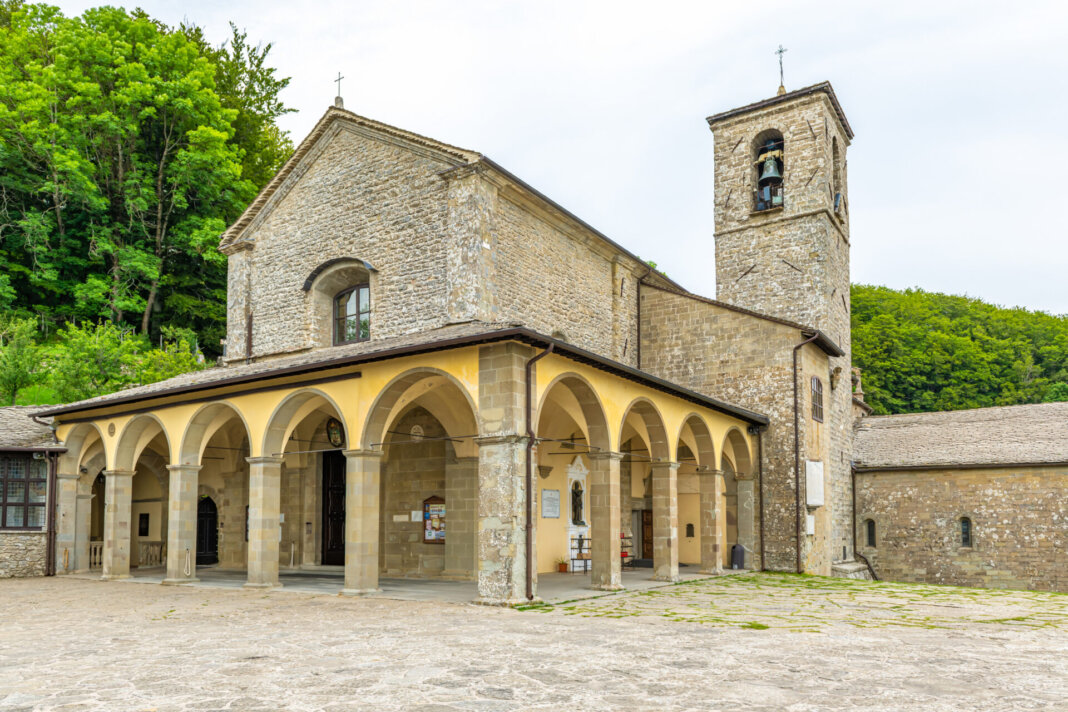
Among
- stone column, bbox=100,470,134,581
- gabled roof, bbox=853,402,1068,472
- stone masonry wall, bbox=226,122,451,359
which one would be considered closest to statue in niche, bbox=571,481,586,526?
stone masonry wall, bbox=226,122,451,359

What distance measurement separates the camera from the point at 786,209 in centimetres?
2089

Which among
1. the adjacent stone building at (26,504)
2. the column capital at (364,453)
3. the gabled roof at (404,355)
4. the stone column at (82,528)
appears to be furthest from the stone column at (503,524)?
the adjacent stone building at (26,504)

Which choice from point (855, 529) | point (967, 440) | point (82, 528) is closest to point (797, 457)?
point (855, 529)

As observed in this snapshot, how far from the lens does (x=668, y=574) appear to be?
14070mm

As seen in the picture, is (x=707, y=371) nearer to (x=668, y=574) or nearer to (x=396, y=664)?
(x=668, y=574)

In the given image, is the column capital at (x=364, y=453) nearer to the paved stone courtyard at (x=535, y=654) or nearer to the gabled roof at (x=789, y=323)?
the paved stone courtyard at (x=535, y=654)

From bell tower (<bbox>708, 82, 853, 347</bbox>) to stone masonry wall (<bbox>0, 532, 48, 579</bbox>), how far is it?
16.3m

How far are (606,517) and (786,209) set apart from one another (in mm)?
11658

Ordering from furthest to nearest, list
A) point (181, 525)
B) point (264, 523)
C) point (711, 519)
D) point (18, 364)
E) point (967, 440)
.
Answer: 1. point (18, 364)
2. point (967, 440)
3. point (711, 519)
4. point (181, 525)
5. point (264, 523)

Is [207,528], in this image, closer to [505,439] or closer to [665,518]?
[665,518]

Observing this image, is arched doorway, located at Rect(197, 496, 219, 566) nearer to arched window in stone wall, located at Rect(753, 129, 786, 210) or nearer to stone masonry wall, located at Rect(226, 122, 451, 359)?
stone masonry wall, located at Rect(226, 122, 451, 359)

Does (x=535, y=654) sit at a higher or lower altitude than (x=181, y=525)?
lower

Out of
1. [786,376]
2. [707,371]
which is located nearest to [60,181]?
[707,371]

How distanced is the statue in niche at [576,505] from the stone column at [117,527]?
325 inches
